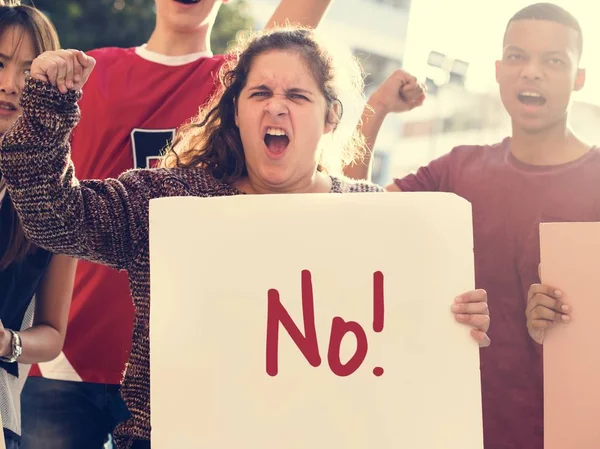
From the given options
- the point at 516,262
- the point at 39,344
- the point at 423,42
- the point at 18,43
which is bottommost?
the point at 39,344

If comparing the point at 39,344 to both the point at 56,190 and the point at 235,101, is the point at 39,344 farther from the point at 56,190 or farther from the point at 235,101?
the point at 235,101

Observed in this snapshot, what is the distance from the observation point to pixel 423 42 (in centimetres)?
227

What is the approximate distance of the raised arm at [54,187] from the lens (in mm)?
1390

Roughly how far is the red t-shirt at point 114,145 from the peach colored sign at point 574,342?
84cm

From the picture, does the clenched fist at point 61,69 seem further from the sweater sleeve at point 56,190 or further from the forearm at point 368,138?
the forearm at point 368,138

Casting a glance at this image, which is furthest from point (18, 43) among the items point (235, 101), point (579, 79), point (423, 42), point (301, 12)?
point (579, 79)

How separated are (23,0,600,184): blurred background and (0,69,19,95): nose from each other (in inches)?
24.9

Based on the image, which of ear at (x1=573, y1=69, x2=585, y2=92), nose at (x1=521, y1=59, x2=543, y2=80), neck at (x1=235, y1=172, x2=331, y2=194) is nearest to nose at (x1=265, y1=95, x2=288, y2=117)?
neck at (x1=235, y1=172, x2=331, y2=194)

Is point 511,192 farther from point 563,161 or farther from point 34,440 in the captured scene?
point 34,440

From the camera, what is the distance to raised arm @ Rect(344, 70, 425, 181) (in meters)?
2.12

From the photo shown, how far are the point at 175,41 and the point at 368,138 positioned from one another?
496mm

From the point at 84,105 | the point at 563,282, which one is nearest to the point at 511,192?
the point at 563,282

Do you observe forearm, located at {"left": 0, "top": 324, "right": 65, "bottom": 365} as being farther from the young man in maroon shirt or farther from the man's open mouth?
the man's open mouth

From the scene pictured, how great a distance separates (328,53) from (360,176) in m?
0.47
